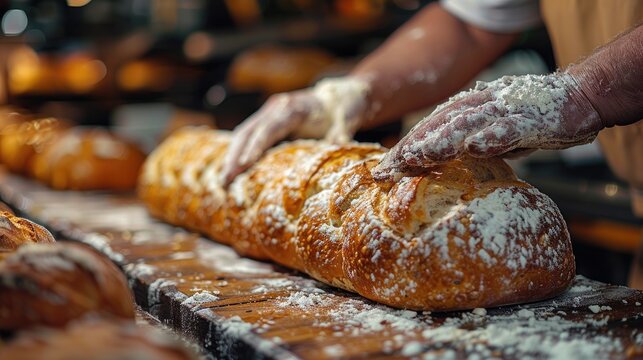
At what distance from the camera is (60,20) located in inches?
283

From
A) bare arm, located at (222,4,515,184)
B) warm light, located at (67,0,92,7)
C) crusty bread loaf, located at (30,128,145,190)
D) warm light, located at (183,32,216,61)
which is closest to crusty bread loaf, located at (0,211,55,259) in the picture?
bare arm, located at (222,4,515,184)

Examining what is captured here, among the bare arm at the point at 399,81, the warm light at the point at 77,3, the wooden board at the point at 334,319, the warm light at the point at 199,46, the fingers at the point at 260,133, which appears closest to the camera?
the wooden board at the point at 334,319

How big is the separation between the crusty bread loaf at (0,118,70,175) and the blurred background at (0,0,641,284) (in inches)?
21.5

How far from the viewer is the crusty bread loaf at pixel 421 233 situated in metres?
1.52

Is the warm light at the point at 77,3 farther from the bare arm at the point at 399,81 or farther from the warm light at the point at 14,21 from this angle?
the bare arm at the point at 399,81

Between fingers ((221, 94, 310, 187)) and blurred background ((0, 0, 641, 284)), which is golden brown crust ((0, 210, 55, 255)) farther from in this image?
blurred background ((0, 0, 641, 284))

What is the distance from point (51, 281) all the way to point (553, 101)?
107cm

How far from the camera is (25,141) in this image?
451cm

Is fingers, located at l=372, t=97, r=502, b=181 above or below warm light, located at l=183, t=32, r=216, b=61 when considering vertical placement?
below

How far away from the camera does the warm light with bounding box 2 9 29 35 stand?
729cm

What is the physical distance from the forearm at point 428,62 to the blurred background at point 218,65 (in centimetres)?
62

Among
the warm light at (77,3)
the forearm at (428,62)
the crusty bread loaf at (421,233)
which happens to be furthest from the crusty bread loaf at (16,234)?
the warm light at (77,3)

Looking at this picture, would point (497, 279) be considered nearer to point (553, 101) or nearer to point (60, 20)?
point (553, 101)

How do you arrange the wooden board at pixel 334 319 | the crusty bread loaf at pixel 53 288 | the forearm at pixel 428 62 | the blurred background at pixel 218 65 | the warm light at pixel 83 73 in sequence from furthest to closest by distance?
the warm light at pixel 83 73 → the blurred background at pixel 218 65 → the forearm at pixel 428 62 → the wooden board at pixel 334 319 → the crusty bread loaf at pixel 53 288
